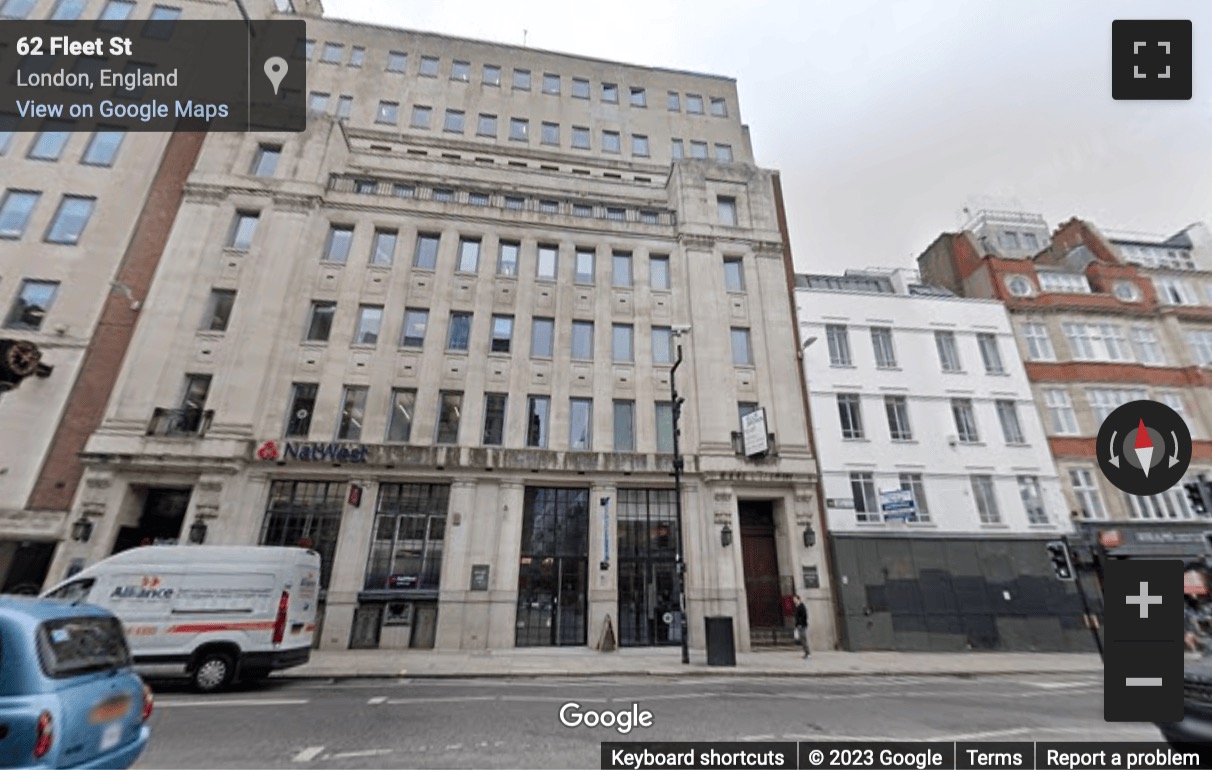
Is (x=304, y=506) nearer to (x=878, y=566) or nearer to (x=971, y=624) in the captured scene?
(x=878, y=566)

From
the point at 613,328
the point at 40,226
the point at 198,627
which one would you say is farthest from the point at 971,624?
the point at 40,226

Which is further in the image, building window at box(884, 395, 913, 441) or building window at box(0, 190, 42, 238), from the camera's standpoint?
building window at box(884, 395, 913, 441)

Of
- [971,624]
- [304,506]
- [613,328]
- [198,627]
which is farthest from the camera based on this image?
[613,328]

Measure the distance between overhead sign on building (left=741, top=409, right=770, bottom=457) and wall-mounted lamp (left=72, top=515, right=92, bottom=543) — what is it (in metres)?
23.8

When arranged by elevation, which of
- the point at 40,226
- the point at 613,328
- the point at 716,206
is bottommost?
the point at 613,328

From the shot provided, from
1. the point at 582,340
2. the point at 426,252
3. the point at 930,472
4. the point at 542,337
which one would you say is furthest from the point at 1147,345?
the point at 426,252

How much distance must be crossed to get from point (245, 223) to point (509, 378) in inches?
562

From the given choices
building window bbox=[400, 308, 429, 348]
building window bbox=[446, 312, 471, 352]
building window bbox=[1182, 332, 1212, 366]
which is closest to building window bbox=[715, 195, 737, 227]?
building window bbox=[446, 312, 471, 352]

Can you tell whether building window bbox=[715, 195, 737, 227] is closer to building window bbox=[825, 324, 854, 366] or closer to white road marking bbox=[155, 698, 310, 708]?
building window bbox=[825, 324, 854, 366]

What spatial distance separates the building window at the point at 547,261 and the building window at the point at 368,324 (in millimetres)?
7488

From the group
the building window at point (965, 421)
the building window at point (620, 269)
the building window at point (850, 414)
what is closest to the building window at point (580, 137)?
the building window at point (620, 269)

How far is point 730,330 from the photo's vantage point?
23859mm

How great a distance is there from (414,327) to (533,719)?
17.5 metres

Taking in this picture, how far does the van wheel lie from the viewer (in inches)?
397
